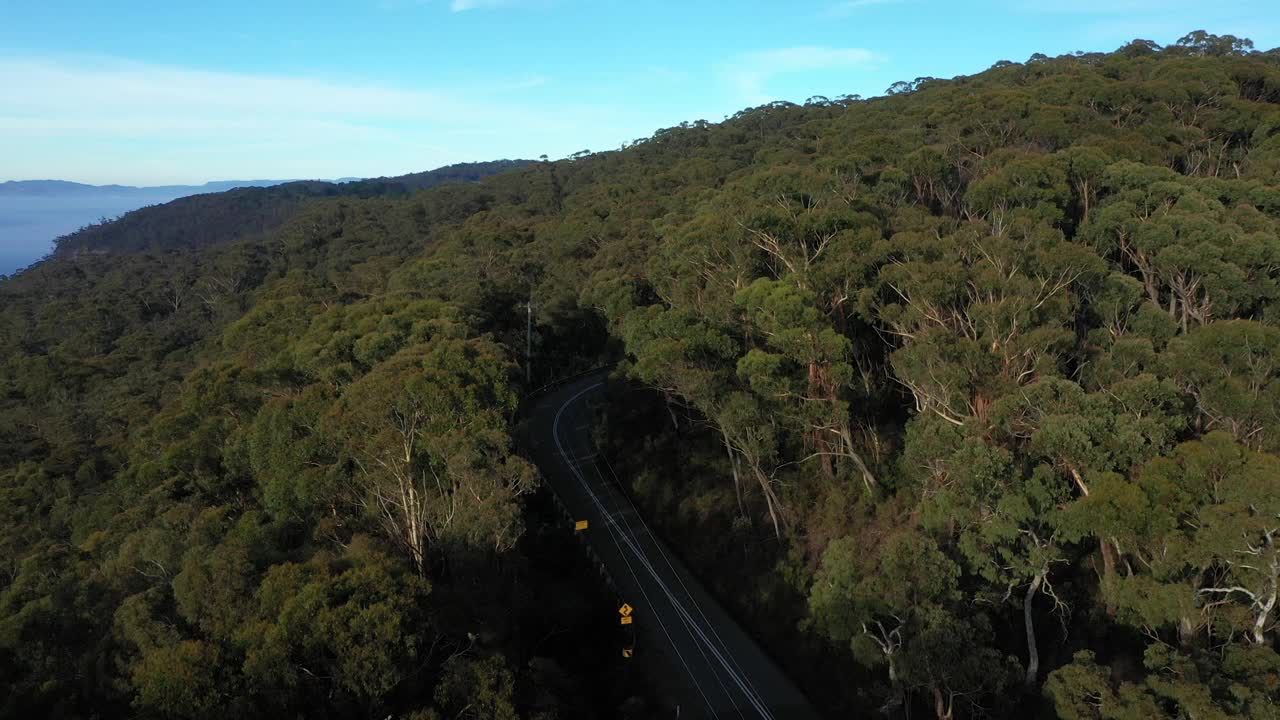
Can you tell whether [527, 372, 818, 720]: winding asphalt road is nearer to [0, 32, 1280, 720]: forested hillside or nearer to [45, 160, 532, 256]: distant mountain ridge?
[0, 32, 1280, 720]: forested hillside

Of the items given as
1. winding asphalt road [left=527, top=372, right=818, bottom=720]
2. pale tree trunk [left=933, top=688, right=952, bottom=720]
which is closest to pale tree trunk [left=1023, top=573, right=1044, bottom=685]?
pale tree trunk [left=933, top=688, right=952, bottom=720]

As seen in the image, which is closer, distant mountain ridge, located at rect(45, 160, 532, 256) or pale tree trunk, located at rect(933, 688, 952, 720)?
pale tree trunk, located at rect(933, 688, 952, 720)

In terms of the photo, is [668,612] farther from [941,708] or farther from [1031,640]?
[1031,640]

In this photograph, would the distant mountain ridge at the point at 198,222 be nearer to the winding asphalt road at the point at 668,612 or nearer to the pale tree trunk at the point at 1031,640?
the winding asphalt road at the point at 668,612

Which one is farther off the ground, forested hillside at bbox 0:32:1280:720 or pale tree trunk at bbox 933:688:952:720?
forested hillside at bbox 0:32:1280:720

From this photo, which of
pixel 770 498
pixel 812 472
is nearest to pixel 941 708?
pixel 770 498

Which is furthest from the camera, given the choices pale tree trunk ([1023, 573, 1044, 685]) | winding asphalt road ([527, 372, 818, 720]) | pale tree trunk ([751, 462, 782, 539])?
pale tree trunk ([751, 462, 782, 539])

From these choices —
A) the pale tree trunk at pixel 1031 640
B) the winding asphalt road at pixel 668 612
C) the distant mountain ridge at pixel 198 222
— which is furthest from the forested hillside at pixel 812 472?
the distant mountain ridge at pixel 198 222
